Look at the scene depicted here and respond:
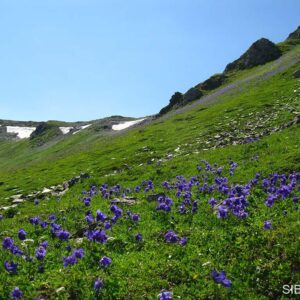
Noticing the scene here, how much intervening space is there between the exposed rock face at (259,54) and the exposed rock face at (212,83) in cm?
648

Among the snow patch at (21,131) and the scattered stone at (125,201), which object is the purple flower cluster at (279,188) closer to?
the scattered stone at (125,201)

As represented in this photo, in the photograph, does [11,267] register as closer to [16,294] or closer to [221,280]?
[16,294]

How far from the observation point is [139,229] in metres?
14.3

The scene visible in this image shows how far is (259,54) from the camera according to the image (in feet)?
322

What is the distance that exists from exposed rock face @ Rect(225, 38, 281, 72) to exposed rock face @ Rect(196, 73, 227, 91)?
648 centimetres

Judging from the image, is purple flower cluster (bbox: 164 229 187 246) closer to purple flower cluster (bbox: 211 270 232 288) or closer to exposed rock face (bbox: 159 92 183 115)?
purple flower cluster (bbox: 211 270 232 288)

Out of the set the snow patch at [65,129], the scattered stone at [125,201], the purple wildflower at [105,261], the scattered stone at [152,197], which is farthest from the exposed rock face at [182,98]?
the purple wildflower at [105,261]

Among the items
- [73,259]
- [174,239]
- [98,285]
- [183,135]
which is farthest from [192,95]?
[98,285]

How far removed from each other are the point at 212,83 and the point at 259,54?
513 inches

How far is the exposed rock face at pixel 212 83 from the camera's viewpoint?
306ft

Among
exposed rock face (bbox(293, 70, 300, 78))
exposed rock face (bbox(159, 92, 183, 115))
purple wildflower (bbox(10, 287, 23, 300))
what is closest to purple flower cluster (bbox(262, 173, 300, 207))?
purple wildflower (bbox(10, 287, 23, 300))

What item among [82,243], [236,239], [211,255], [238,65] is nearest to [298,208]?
[236,239]

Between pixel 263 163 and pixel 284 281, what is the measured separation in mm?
12699

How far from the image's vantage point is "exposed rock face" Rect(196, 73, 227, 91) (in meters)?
93.2
